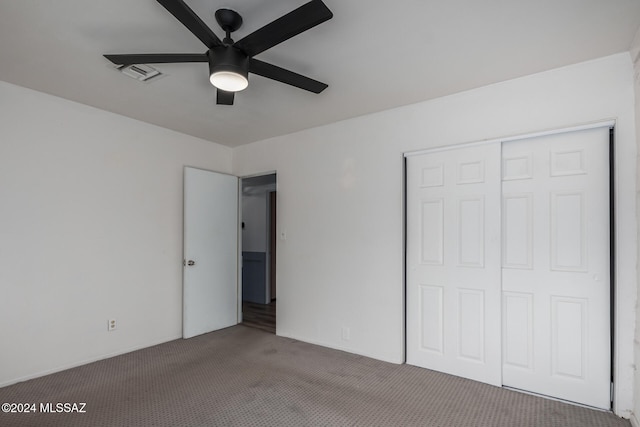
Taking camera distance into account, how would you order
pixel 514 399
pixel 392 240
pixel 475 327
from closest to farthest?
1. pixel 514 399
2. pixel 475 327
3. pixel 392 240

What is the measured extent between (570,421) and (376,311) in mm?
1597

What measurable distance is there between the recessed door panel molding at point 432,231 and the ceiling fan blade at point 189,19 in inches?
86.6

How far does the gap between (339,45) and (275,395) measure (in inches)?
101

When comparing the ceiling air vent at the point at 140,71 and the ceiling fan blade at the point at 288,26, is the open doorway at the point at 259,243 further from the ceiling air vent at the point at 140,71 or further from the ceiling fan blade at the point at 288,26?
the ceiling fan blade at the point at 288,26

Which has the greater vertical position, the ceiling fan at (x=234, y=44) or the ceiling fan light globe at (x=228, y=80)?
the ceiling fan at (x=234, y=44)

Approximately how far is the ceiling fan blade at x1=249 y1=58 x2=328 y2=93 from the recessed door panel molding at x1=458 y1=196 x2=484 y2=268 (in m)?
1.62

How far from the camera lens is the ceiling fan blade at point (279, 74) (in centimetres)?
193

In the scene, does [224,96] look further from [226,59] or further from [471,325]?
[471,325]

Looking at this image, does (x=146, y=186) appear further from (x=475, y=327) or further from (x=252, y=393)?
(x=475, y=327)

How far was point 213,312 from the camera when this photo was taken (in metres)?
4.29

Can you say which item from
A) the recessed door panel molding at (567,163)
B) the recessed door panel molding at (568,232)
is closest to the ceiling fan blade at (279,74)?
the recessed door panel molding at (567,163)

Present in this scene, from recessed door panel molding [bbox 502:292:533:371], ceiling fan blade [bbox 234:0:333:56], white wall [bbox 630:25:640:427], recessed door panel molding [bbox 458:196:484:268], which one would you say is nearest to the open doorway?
recessed door panel molding [bbox 458:196:484:268]

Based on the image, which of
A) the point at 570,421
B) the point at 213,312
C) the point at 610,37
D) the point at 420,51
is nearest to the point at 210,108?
the point at 420,51

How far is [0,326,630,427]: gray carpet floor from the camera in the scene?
2254 mm
